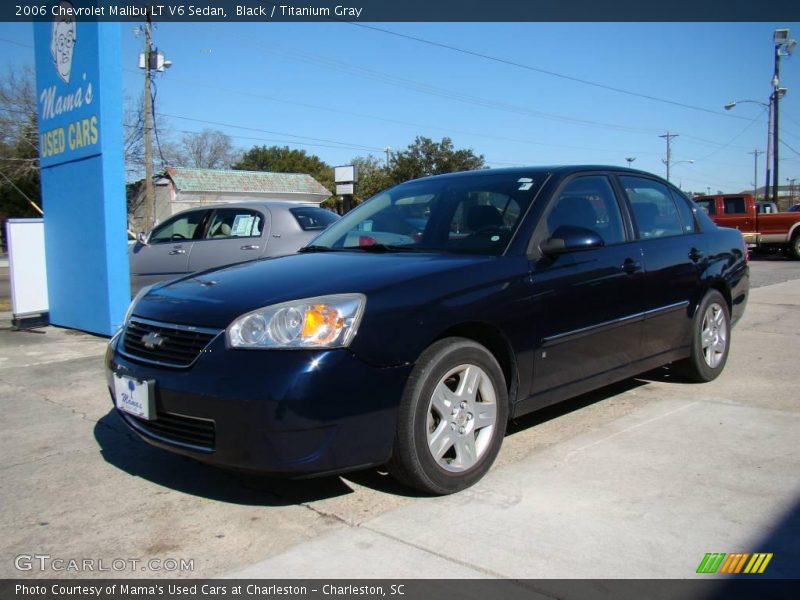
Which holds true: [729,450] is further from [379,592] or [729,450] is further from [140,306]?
[140,306]

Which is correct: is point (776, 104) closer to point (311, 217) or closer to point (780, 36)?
point (780, 36)

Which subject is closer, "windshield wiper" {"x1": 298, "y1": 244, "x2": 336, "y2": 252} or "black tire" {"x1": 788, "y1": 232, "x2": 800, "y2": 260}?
"windshield wiper" {"x1": 298, "y1": 244, "x2": 336, "y2": 252}

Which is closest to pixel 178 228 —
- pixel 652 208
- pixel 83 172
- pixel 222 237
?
pixel 222 237

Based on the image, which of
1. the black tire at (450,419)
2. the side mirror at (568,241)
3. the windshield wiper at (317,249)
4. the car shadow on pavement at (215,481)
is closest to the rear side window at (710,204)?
the side mirror at (568,241)

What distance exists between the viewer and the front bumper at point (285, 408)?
9.21 ft

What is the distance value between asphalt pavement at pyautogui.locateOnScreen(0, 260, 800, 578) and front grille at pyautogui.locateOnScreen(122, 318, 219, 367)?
0.73 meters

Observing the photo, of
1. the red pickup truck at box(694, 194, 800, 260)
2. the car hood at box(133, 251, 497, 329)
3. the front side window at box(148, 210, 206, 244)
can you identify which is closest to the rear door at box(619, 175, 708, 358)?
the car hood at box(133, 251, 497, 329)

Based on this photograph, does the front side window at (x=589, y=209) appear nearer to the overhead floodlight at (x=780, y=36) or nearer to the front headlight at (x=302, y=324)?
the front headlight at (x=302, y=324)

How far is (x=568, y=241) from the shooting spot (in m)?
3.76

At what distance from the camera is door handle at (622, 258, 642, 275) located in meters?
4.39

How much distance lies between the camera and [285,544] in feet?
9.50

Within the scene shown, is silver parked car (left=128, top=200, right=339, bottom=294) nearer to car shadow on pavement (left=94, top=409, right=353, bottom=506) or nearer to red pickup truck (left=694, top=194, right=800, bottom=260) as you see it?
car shadow on pavement (left=94, top=409, right=353, bottom=506)

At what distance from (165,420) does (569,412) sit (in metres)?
2.72

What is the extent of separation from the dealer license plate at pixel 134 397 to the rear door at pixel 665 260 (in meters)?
3.10
